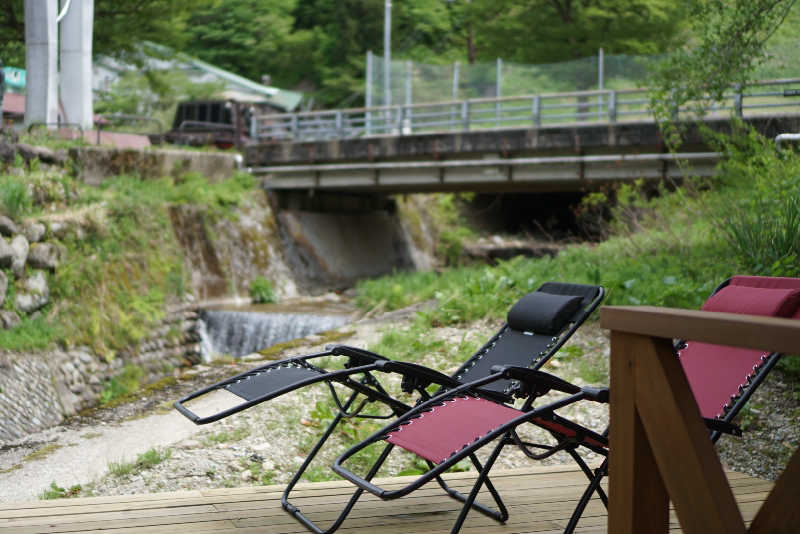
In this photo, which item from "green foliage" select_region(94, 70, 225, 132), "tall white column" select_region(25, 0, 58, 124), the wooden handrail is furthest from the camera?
"green foliage" select_region(94, 70, 225, 132)

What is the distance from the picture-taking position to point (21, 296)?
9.82 meters

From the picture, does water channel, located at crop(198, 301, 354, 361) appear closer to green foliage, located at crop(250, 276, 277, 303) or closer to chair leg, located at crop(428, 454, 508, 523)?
green foliage, located at crop(250, 276, 277, 303)

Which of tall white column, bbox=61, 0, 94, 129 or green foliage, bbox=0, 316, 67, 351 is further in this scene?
tall white column, bbox=61, 0, 94, 129

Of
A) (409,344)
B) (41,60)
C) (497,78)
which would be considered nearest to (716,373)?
(409,344)

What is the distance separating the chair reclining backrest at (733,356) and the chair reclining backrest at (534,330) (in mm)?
751

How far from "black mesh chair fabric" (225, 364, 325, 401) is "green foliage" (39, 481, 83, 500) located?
233 cm

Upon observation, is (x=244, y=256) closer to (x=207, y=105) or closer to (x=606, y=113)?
(x=606, y=113)

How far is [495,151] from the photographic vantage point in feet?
55.9

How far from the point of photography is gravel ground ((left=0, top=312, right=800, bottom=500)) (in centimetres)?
542

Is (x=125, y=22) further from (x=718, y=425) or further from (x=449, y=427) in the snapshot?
(x=718, y=425)

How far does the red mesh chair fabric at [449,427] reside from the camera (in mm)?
3018

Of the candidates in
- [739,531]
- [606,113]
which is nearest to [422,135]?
[606,113]

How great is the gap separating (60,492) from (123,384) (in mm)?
4967

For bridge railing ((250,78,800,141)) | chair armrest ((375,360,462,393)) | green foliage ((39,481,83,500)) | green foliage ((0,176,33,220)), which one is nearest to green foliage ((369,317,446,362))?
green foliage ((39,481,83,500))
